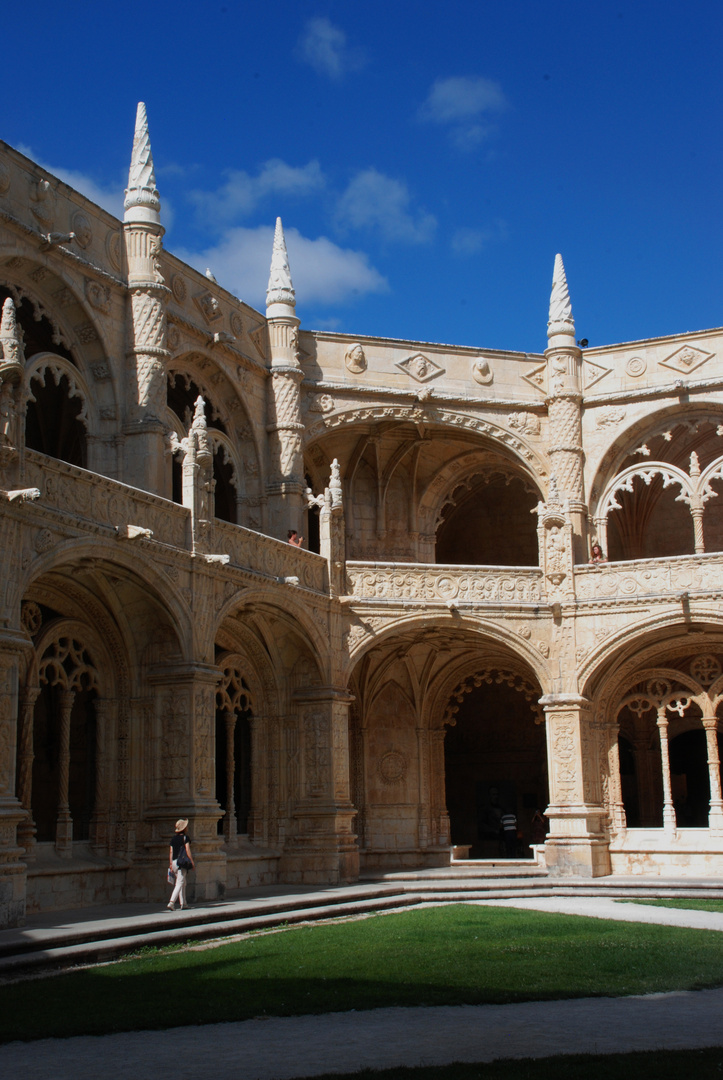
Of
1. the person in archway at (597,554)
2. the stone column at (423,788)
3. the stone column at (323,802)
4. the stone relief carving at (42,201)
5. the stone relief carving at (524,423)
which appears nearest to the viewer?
the stone relief carving at (42,201)

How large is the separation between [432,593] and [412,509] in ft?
14.3

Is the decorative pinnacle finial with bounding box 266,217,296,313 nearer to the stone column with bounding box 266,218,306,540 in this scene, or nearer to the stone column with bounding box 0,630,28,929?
the stone column with bounding box 266,218,306,540

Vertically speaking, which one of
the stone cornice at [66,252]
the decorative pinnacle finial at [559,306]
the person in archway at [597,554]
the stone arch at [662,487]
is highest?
the decorative pinnacle finial at [559,306]

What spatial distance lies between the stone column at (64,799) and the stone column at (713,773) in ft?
39.2

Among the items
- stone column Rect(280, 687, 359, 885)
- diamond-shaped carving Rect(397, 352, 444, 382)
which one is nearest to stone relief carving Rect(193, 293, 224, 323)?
diamond-shaped carving Rect(397, 352, 444, 382)

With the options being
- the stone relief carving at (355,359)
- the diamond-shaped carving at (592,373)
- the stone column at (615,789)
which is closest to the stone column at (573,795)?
the stone column at (615,789)

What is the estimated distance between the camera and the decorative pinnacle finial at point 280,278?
24062 mm

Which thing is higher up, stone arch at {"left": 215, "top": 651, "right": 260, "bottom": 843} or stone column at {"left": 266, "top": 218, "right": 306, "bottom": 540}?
stone column at {"left": 266, "top": 218, "right": 306, "bottom": 540}

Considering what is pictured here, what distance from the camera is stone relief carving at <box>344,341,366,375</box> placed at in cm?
2495

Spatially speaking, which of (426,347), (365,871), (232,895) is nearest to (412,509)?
(426,347)

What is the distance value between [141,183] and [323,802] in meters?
10.7

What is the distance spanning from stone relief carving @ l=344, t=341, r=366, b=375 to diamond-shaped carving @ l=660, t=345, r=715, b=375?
6048 millimetres

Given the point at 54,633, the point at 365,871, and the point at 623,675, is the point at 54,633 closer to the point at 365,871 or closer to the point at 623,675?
the point at 365,871

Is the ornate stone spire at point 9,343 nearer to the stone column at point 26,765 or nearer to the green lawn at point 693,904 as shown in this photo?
the stone column at point 26,765
